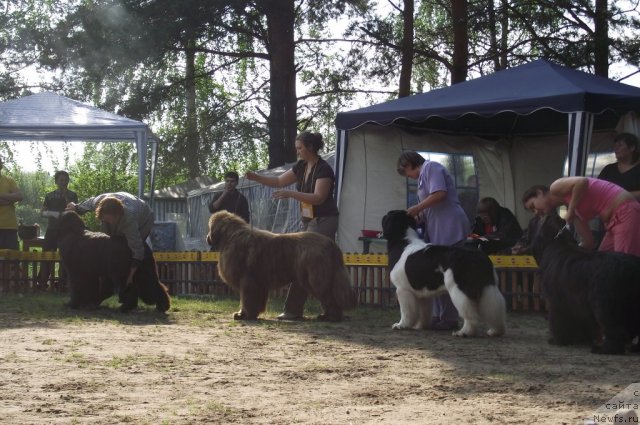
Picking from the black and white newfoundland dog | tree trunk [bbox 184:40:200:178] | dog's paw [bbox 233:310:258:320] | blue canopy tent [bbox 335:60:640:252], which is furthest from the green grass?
tree trunk [bbox 184:40:200:178]

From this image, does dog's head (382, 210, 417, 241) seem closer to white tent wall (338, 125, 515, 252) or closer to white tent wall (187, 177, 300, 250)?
white tent wall (338, 125, 515, 252)

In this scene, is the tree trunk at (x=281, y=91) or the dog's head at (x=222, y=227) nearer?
the dog's head at (x=222, y=227)

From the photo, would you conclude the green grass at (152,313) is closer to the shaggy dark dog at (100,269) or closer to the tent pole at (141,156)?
the shaggy dark dog at (100,269)

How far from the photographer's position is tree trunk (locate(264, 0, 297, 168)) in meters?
18.9

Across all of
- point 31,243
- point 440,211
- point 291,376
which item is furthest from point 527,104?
point 31,243

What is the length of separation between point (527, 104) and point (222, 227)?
3876 millimetres

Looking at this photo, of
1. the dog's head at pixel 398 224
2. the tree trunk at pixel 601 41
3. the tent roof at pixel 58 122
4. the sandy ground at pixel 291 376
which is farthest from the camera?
the tree trunk at pixel 601 41

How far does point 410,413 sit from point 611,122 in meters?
9.26

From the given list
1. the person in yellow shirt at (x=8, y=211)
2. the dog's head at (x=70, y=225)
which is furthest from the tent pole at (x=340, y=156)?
the person in yellow shirt at (x=8, y=211)

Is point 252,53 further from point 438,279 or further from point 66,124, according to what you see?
point 438,279

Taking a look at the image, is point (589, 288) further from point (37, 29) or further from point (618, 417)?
point (37, 29)

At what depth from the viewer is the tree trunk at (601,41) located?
1641 centimetres

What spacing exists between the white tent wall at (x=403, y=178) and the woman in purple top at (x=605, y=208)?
5343 millimetres

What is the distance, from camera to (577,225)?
703cm
